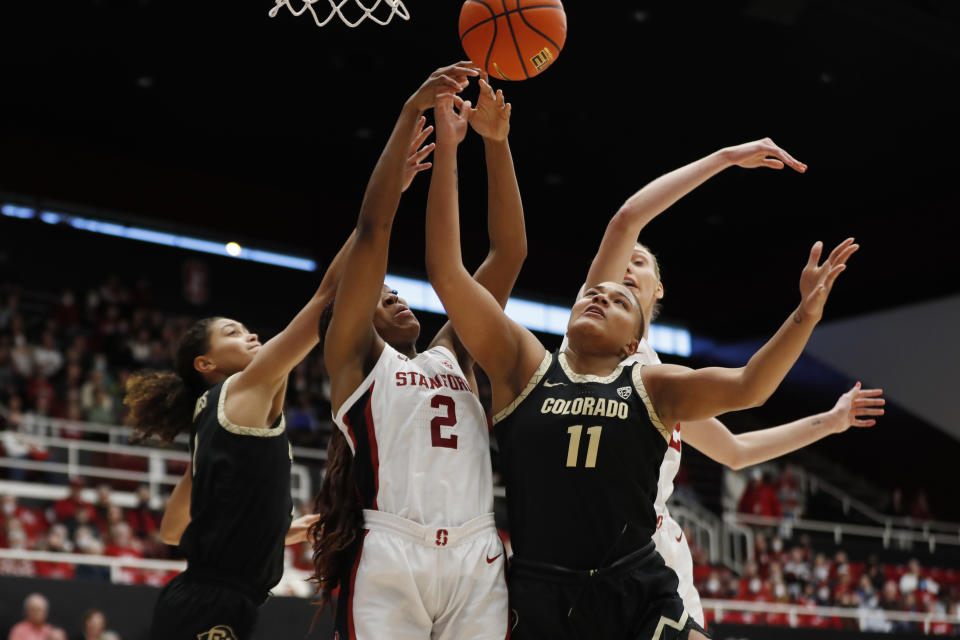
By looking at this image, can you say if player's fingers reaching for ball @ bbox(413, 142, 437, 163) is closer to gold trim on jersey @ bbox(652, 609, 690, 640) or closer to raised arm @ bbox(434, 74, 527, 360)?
raised arm @ bbox(434, 74, 527, 360)

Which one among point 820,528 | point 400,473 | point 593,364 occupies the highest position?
point 593,364

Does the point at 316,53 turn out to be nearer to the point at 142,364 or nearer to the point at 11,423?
the point at 142,364

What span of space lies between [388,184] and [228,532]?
1.42 meters

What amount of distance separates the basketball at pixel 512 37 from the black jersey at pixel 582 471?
1233 mm

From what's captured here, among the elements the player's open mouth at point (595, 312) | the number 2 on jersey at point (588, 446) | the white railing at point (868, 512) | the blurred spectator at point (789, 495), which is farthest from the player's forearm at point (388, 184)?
the white railing at point (868, 512)

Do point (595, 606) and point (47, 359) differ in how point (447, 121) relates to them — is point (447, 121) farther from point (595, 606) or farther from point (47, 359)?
point (47, 359)

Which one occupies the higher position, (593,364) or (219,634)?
(593,364)

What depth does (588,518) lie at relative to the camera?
320 cm

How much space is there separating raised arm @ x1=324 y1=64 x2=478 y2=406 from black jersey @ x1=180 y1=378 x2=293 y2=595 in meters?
0.80

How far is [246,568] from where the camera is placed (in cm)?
395

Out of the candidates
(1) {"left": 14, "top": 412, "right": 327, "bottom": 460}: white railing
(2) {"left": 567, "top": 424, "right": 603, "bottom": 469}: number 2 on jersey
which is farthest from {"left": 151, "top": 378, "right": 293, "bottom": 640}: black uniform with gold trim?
(1) {"left": 14, "top": 412, "right": 327, "bottom": 460}: white railing

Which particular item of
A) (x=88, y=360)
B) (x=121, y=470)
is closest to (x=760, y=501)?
(x=121, y=470)

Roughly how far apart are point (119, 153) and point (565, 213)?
26.9 ft

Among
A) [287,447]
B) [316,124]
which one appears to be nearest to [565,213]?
[316,124]
